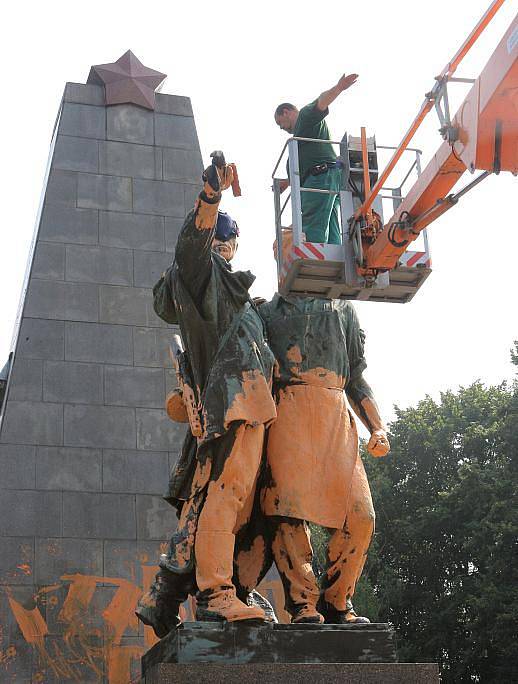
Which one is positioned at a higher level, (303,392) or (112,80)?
(112,80)

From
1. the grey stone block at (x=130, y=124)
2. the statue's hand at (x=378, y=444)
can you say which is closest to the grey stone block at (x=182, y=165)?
the grey stone block at (x=130, y=124)

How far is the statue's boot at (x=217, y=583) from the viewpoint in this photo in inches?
247

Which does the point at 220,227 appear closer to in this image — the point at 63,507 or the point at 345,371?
the point at 345,371

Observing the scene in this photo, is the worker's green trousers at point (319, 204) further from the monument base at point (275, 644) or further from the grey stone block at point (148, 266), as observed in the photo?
the grey stone block at point (148, 266)

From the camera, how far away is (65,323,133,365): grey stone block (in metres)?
10.8

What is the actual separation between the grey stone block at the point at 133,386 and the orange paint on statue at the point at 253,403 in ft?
13.1

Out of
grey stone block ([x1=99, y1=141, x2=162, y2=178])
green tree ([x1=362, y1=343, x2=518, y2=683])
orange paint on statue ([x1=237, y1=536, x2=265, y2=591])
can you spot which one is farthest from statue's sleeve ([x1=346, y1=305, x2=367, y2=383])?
green tree ([x1=362, y1=343, x2=518, y2=683])

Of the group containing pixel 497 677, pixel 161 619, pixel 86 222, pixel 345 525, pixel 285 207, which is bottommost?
pixel 497 677

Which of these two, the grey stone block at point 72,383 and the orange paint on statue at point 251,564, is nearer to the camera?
the orange paint on statue at point 251,564

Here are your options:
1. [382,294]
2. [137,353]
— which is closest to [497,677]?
[137,353]

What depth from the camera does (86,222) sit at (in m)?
11.4

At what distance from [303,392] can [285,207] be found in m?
1.76

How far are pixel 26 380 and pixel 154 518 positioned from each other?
1.87 m

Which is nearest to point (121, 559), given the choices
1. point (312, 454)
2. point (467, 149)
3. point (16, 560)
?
point (16, 560)
